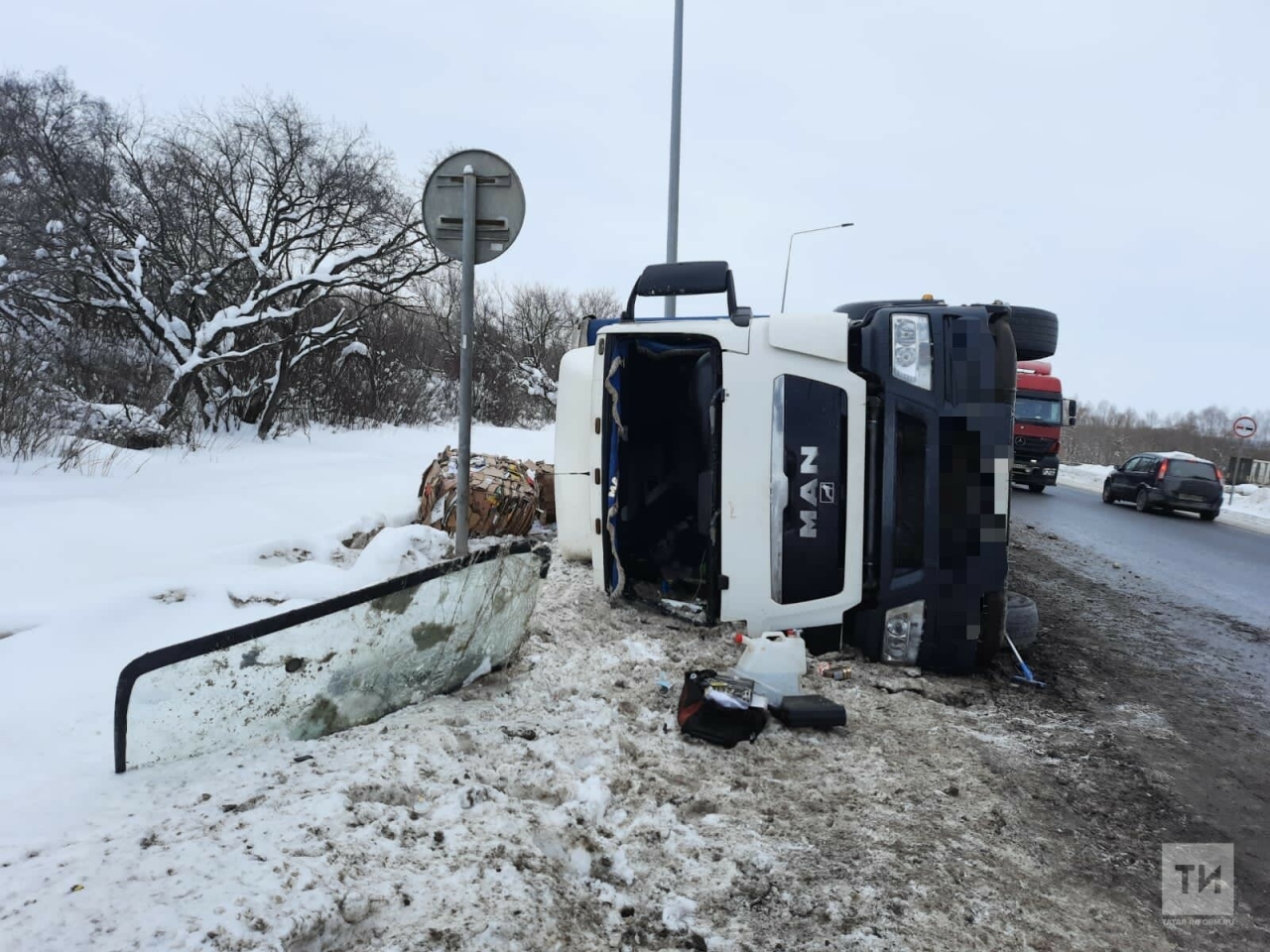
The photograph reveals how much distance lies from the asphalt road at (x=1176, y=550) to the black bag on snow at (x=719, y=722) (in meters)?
5.41

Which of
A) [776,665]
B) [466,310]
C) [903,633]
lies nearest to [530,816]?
[776,665]

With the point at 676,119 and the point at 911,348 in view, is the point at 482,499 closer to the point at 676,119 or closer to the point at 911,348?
the point at 911,348

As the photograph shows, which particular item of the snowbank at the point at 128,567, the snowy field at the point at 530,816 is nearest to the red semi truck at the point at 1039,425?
the snowbank at the point at 128,567

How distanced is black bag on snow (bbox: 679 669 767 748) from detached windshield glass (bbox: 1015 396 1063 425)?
742 inches

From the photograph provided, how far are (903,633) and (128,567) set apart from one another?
4.70 metres

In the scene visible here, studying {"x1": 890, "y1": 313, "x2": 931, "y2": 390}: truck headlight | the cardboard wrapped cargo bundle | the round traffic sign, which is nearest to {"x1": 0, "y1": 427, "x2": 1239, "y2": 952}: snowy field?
{"x1": 890, "y1": 313, "x2": 931, "y2": 390}: truck headlight

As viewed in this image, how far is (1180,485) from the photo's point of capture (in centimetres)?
1630

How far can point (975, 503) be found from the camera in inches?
156

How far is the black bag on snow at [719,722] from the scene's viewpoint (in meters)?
3.15

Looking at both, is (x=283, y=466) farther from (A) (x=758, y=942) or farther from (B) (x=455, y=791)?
(A) (x=758, y=942)

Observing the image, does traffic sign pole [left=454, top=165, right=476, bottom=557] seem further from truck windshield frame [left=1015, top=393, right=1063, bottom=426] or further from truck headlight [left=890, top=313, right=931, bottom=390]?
truck windshield frame [left=1015, top=393, right=1063, bottom=426]

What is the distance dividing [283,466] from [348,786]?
7.86 m

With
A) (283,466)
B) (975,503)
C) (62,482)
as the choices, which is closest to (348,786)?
(975,503)

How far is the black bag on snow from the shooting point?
3.15 meters
